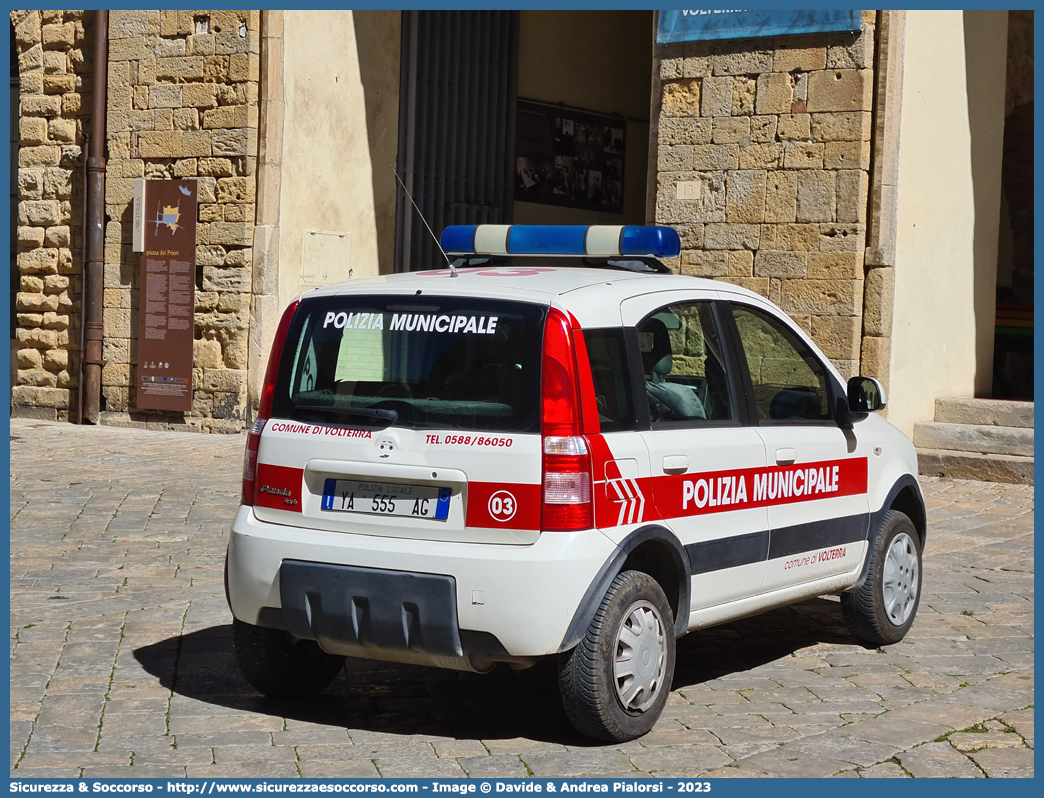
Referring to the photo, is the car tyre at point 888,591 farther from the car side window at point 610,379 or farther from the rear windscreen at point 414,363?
the rear windscreen at point 414,363

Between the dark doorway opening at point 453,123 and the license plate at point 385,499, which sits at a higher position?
the dark doorway opening at point 453,123

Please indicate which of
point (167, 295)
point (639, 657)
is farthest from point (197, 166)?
point (639, 657)

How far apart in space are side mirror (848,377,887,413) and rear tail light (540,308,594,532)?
6.13 feet

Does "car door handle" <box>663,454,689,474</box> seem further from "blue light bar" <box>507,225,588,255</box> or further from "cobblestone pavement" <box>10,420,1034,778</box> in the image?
"blue light bar" <box>507,225,588,255</box>

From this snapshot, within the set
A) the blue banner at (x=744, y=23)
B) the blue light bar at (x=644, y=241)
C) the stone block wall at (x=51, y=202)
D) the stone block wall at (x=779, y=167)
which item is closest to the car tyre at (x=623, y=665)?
the blue light bar at (x=644, y=241)

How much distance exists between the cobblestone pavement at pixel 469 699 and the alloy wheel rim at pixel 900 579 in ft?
0.54

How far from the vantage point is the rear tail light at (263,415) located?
484 cm

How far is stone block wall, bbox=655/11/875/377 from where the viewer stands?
12367 millimetres

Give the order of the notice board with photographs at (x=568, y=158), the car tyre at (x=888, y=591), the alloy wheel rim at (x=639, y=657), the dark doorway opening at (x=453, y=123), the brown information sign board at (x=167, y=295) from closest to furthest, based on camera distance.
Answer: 1. the alloy wheel rim at (x=639, y=657)
2. the car tyre at (x=888, y=591)
3. the brown information sign board at (x=167, y=295)
4. the dark doorway opening at (x=453, y=123)
5. the notice board with photographs at (x=568, y=158)

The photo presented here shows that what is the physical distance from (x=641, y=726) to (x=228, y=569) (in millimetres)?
1602

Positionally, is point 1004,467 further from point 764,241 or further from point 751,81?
point 751,81

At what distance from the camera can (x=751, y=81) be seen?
1292cm

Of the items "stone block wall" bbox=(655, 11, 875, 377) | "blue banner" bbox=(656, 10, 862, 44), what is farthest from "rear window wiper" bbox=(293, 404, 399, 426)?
"blue banner" bbox=(656, 10, 862, 44)

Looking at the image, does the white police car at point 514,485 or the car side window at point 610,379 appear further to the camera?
the car side window at point 610,379
